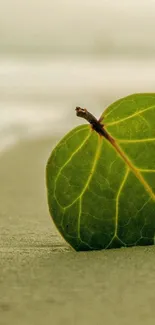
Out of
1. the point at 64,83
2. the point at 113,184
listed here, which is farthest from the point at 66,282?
the point at 64,83

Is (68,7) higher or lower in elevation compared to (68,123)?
higher

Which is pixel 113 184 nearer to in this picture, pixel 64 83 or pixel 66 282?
pixel 66 282

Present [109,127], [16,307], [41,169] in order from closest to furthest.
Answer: [16,307] < [109,127] < [41,169]

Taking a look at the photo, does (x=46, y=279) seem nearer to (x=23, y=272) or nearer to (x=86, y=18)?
(x=23, y=272)

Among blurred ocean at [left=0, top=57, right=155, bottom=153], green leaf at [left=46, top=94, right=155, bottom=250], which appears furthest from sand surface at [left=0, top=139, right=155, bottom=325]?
blurred ocean at [left=0, top=57, right=155, bottom=153]

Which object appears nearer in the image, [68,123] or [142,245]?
[142,245]

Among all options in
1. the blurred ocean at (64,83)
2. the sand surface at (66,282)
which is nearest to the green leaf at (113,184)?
the sand surface at (66,282)

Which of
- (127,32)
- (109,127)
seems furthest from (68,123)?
(109,127)

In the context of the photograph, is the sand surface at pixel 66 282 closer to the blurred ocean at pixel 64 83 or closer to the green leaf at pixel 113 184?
the green leaf at pixel 113 184
